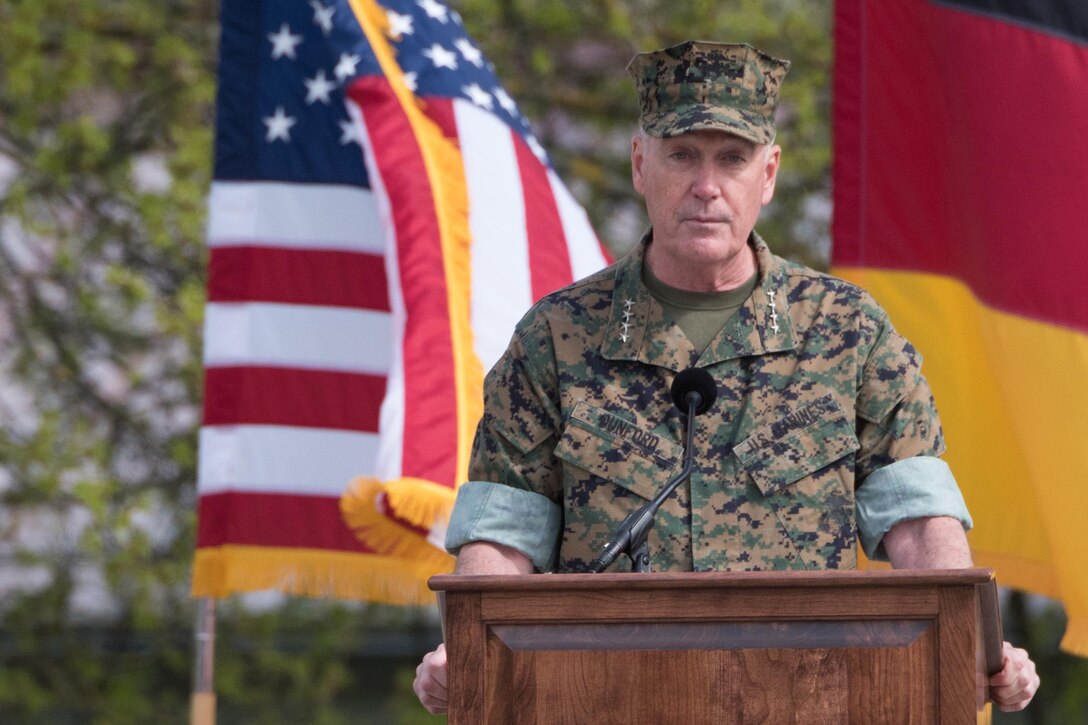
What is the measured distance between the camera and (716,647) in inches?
80.7

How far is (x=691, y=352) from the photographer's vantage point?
285 centimetres

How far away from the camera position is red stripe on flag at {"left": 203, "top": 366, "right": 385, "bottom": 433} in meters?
5.50

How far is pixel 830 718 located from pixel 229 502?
3.71m

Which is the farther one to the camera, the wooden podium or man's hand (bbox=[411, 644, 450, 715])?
man's hand (bbox=[411, 644, 450, 715])

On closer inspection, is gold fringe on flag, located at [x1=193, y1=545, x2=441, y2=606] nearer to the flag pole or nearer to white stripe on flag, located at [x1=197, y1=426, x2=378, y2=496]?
the flag pole

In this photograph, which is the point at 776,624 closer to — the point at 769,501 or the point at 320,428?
the point at 769,501

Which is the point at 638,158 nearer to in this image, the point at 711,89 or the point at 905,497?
the point at 711,89

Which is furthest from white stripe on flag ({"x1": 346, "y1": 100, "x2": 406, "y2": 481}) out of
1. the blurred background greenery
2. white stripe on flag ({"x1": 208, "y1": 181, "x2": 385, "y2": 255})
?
the blurred background greenery

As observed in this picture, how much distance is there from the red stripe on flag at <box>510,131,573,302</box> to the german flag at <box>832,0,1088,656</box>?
793 millimetres

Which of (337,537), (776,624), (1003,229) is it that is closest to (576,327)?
(776,624)

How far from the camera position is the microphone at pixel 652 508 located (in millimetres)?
2268

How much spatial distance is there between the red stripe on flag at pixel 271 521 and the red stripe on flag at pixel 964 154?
1.82 m

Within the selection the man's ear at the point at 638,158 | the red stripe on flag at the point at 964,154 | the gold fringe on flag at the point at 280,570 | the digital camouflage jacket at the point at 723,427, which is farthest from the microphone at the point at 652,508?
the gold fringe on flag at the point at 280,570

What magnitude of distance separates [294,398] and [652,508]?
3.35 meters
